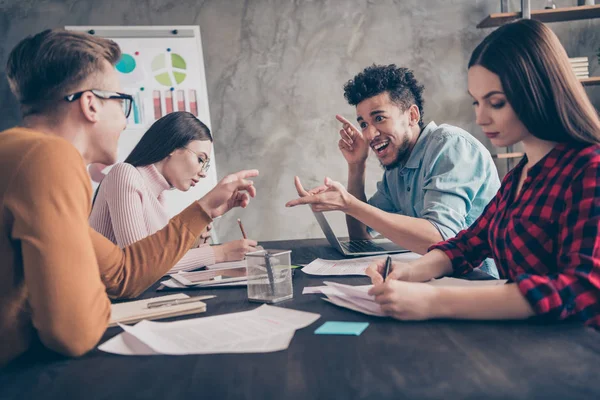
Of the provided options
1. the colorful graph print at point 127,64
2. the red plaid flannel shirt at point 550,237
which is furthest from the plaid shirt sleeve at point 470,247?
the colorful graph print at point 127,64

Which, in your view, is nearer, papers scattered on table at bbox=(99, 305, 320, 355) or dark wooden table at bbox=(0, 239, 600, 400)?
dark wooden table at bbox=(0, 239, 600, 400)

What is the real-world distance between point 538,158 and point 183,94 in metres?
2.68

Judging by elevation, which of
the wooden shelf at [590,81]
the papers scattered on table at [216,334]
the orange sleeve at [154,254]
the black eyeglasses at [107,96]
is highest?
the wooden shelf at [590,81]

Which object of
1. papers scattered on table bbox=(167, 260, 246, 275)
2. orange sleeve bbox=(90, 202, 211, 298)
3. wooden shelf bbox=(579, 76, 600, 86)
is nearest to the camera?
orange sleeve bbox=(90, 202, 211, 298)

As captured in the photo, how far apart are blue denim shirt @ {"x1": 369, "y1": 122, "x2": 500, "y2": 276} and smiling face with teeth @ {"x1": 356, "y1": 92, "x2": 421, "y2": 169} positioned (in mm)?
94

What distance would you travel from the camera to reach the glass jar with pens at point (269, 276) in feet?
3.99

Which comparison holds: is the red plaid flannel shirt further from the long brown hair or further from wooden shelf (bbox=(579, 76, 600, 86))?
wooden shelf (bbox=(579, 76, 600, 86))

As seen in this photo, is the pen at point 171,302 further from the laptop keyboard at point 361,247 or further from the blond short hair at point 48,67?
the laptop keyboard at point 361,247

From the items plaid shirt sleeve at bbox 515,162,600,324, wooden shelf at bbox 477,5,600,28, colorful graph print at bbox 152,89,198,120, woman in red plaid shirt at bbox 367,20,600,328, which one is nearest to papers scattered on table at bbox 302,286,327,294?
woman in red plaid shirt at bbox 367,20,600,328

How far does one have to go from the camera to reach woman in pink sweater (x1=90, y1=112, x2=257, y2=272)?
184 centimetres

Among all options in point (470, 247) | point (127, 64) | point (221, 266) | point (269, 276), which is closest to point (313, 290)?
point (269, 276)

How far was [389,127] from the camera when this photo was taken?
2355mm

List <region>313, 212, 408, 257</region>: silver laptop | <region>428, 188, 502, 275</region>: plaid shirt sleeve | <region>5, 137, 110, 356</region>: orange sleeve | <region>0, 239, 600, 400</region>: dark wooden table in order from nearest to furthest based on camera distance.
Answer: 1. <region>0, 239, 600, 400</region>: dark wooden table
2. <region>5, 137, 110, 356</region>: orange sleeve
3. <region>428, 188, 502, 275</region>: plaid shirt sleeve
4. <region>313, 212, 408, 257</region>: silver laptop

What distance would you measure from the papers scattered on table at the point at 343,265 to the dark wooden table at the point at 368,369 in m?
0.56
